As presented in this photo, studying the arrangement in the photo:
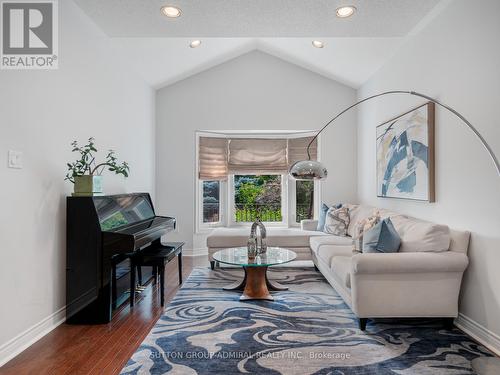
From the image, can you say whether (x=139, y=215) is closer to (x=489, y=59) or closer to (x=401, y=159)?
(x=401, y=159)

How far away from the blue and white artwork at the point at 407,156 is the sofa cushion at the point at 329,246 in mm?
798

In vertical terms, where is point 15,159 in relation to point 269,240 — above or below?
above

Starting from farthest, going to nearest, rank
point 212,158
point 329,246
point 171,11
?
point 212,158 < point 329,246 < point 171,11

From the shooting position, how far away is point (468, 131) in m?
2.76

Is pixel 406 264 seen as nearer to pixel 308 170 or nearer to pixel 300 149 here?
pixel 308 170

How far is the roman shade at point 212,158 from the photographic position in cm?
585

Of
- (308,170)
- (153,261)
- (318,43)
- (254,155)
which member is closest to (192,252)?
(254,155)

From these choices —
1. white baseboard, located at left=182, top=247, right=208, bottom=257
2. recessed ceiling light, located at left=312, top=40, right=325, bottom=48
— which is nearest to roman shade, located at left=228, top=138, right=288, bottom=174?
white baseboard, located at left=182, top=247, right=208, bottom=257

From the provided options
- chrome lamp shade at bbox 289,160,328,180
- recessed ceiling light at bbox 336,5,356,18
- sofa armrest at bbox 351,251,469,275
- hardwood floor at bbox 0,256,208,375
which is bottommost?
hardwood floor at bbox 0,256,208,375

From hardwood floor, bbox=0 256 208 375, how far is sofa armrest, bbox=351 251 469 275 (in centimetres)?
174

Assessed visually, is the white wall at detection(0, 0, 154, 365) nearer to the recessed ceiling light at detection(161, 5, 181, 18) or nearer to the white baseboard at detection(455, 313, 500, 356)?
the recessed ceiling light at detection(161, 5, 181, 18)

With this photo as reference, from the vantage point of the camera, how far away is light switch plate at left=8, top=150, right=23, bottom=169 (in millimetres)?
2326

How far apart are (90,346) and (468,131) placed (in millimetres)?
3291

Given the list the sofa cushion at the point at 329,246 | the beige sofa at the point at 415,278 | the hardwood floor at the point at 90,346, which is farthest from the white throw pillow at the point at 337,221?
the hardwood floor at the point at 90,346
